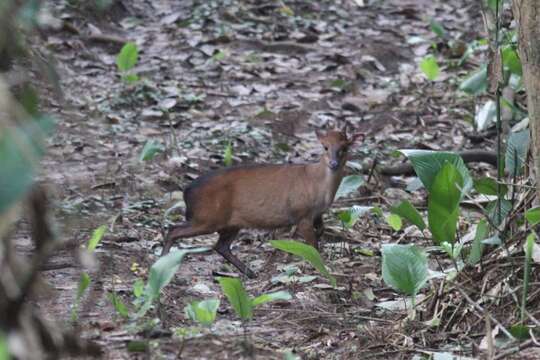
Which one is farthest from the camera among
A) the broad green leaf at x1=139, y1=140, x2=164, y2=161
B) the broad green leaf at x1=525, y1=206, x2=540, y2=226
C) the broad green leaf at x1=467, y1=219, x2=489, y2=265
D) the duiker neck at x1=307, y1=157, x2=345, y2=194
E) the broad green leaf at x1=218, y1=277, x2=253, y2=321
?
the broad green leaf at x1=139, y1=140, x2=164, y2=161

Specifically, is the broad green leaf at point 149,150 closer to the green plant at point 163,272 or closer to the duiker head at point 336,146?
the duiker head at point 336,146

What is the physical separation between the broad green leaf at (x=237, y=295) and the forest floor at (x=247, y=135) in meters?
0.19

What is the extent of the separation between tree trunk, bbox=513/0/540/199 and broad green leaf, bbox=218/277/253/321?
143 centimetres


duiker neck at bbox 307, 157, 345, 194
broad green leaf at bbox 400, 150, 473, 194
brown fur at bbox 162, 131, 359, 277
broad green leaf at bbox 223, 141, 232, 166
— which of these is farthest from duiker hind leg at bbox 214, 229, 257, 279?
broad green leaf at bbox 400, 150, 473, 194

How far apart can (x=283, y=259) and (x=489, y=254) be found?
6.66 feet

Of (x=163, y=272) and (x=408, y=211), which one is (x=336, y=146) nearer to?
(x=408, y=211)

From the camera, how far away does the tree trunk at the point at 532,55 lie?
180 inches

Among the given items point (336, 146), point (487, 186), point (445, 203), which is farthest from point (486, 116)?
point (445, 203)

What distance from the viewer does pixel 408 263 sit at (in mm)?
4660

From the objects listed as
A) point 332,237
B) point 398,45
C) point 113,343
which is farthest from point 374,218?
point 398,45

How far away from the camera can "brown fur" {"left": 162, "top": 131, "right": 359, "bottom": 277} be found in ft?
22.1

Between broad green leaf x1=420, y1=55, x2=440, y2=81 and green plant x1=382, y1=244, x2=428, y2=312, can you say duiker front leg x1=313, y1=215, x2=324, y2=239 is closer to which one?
green plant x1=382, y1=244, x2=428, y2=312

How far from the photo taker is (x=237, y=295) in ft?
14.0

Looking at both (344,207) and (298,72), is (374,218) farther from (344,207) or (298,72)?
(298,72)
